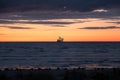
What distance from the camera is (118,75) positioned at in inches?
1164

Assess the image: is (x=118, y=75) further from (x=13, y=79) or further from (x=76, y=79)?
(x=13, y=79)

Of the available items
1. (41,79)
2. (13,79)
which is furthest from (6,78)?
(41,79)

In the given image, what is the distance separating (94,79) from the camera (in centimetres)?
2814

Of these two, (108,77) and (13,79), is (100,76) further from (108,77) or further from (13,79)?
(13,79)

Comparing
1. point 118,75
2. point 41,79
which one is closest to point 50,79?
point 41,79

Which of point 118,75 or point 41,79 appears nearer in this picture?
point 41,79

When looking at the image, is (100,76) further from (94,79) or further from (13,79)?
(13,79)

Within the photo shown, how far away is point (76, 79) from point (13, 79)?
403cm

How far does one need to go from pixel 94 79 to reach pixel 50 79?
2795 millimetres

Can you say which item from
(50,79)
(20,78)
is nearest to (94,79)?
(50,79)

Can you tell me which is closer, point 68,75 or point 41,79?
point 41,79

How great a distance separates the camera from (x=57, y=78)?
28922 mm

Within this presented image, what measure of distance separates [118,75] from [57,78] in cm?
412

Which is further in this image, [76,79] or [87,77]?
[87,77]
